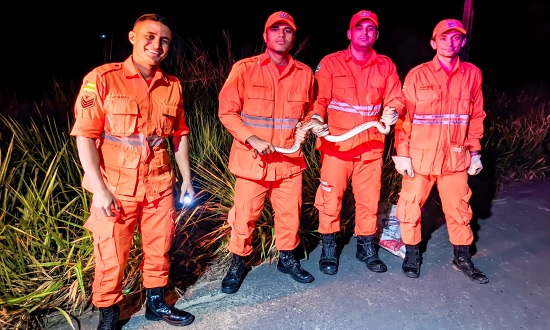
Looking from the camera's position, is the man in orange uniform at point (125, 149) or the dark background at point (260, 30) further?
the dark background at point (260, 30)

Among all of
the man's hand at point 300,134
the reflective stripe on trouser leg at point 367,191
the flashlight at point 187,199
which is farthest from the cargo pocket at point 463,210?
the flashlight at point 187,199

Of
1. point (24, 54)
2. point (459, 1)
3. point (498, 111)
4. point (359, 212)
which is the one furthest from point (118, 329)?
point (459, 1)

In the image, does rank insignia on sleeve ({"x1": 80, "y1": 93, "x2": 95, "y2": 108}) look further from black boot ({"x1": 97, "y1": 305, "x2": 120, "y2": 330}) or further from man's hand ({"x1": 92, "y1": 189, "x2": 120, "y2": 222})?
black boot ({"x1": 97, "y1": 305, "x2": 120, "y2": 330})

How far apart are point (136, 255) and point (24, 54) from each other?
1342cm

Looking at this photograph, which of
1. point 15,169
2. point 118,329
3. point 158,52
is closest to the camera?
point 158,52

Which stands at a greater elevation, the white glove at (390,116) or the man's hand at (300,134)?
the white glove at (390,116)

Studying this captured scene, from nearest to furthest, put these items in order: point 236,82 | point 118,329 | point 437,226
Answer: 1. point 118,329
2. point 236,82
3. point 437,226

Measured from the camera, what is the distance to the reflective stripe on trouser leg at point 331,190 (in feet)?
12.7

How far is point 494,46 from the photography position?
17.0 metres

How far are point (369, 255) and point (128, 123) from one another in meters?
2.50

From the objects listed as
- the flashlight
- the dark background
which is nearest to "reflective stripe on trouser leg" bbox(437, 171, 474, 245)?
the flashlight

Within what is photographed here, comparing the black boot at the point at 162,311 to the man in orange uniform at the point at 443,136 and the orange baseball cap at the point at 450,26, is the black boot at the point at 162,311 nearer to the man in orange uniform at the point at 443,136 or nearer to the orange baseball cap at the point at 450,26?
the man in orange uniform at the point at 443,136

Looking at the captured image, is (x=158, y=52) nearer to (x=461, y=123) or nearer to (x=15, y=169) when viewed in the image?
(x=15, y=169)

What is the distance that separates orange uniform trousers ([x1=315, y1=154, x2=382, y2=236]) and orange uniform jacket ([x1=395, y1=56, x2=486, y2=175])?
347 mm
